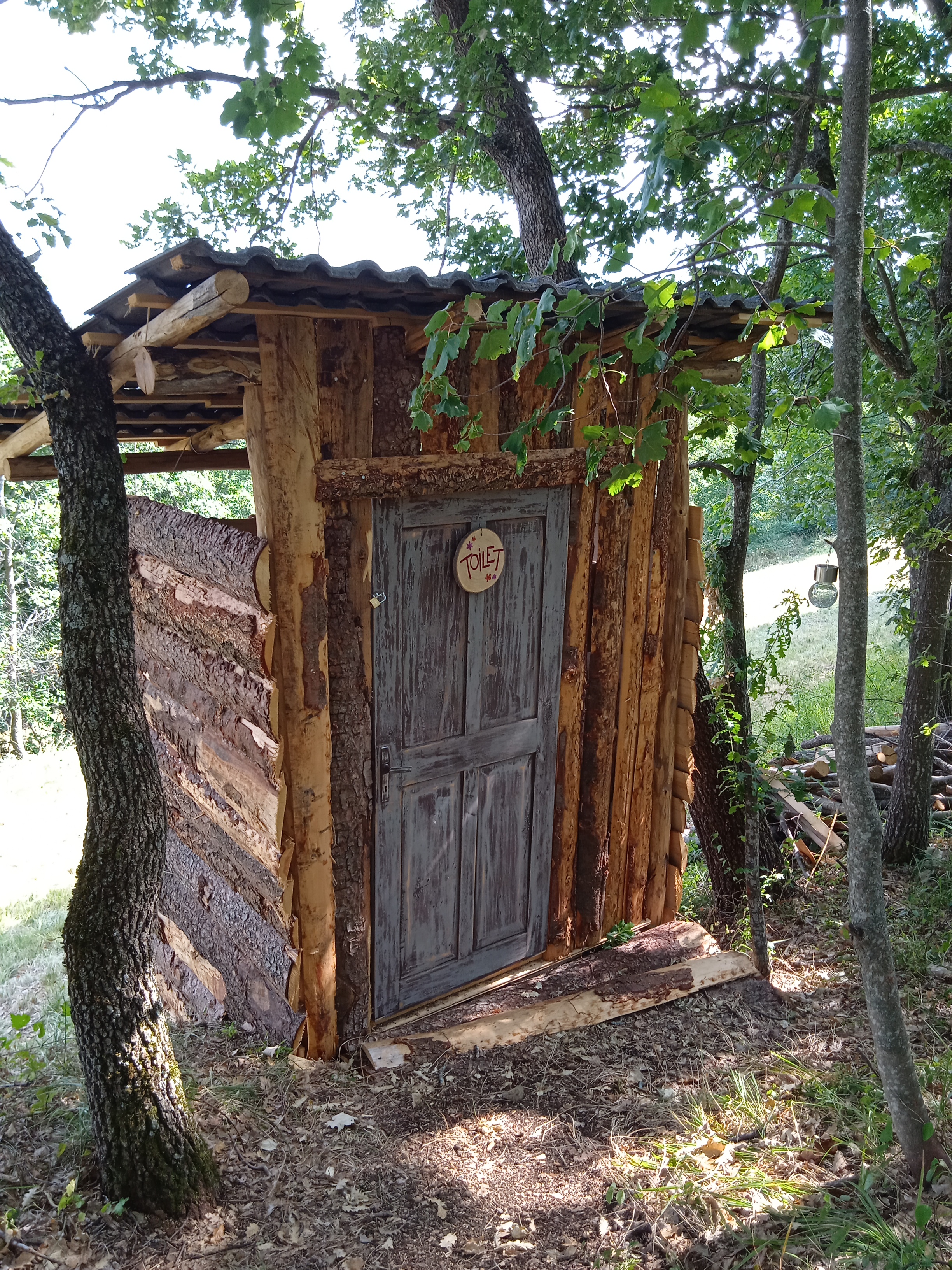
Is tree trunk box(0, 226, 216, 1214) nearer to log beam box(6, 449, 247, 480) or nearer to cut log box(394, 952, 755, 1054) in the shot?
cut log box(394, 952, 755, 1054)

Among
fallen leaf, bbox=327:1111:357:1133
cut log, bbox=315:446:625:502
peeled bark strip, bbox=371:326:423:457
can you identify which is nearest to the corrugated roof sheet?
peeled bark strip, bbox=371:326:423:457

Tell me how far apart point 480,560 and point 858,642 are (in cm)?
179

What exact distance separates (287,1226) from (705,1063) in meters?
1.89

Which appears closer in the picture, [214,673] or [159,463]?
[214,673]

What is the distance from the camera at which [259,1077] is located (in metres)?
3.49

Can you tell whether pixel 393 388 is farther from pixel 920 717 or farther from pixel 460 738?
pixel 920 717

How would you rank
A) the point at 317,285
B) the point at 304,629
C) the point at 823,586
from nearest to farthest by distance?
the point at 317,285 < the point at 304,629 < the point at 823,586

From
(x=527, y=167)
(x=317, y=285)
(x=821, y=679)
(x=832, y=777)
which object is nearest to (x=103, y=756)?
(x=317, y=285)

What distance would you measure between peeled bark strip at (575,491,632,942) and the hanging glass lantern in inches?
70.6

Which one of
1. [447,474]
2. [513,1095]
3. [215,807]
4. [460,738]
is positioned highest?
[447,474]

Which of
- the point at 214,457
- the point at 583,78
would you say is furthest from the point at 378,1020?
the point at 583,78

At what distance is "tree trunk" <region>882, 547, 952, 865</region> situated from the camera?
571cm

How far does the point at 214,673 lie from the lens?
407cm

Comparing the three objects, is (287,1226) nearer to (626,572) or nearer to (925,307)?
(626,572)
